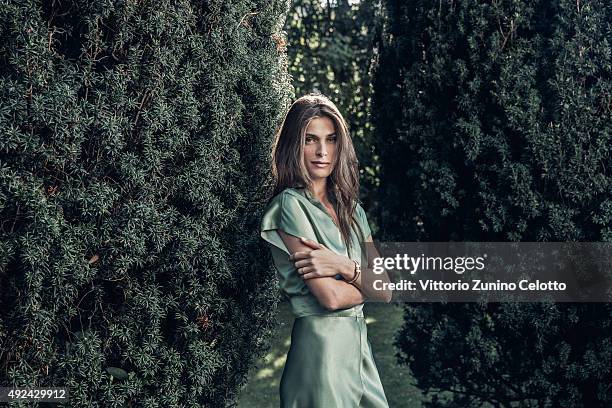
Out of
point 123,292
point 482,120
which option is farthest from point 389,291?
point 482,120

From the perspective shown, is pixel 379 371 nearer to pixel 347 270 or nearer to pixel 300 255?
pixel 347 270

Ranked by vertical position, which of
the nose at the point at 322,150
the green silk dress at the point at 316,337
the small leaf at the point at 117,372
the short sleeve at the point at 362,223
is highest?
the nose at the point at 322,150

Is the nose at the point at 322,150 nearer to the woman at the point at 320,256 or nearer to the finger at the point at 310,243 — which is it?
the woman at the point at 320,256

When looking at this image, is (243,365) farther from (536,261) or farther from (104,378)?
(536,261)

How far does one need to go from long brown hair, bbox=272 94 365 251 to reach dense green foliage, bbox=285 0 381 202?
22.5 feet

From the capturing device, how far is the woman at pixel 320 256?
3508mm

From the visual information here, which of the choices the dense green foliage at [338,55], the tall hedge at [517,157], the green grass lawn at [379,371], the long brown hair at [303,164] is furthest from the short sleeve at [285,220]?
the dense green foliage at [338,55]

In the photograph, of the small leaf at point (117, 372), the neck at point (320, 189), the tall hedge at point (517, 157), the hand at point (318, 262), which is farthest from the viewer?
the tall hedge at point (517, 157)

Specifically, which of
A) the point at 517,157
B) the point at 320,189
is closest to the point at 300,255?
the point at 320,189

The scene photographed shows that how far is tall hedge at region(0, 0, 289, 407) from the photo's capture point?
3.02 meters

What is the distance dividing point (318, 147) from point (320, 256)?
1.93ft

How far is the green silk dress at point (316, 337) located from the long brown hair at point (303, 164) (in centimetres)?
9

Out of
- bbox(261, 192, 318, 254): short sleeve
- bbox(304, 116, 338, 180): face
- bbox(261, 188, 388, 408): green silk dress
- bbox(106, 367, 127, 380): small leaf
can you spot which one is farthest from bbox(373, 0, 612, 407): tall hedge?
bbox(106, 367, 127, 380): small leaf

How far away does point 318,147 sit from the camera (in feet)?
12.5
